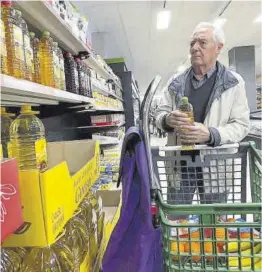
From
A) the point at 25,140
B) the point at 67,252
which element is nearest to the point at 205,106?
the point at 25,140

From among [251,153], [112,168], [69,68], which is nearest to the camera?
[251,153]

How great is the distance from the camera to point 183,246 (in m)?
0.94

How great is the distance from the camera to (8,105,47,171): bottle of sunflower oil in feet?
2.94

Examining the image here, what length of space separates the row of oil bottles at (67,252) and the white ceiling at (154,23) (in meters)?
4.37

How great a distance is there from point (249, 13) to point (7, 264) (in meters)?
7.00

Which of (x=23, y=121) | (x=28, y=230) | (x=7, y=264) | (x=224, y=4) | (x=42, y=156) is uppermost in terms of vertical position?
(x=224, y=4)

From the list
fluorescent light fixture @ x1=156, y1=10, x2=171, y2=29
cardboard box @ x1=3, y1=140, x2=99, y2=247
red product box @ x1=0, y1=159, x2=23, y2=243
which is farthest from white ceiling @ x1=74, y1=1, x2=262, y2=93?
red product box @ x1=0, y1=159, x2=23, y2=243

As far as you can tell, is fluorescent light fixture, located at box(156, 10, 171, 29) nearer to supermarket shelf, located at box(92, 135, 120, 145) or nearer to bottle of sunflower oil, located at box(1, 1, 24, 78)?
supermarket shelf, located at box(92, 135, 120, 145)

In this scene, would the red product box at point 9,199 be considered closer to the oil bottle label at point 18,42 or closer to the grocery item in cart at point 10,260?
the grocery item in cart at point 10,260

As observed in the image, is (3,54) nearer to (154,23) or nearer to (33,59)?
(33,59)

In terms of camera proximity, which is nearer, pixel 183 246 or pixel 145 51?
pixel 183 246

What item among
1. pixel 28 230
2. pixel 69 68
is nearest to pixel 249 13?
pixel 69 68

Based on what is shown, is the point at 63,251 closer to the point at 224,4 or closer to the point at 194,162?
the point at 194,162

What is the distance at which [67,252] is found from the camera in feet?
2.90
